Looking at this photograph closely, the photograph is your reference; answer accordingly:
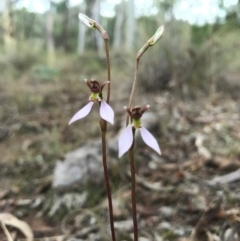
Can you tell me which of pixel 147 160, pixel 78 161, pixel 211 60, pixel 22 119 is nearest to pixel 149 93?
pixel 211 60

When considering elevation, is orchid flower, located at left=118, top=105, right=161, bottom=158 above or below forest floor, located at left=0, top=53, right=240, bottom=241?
above

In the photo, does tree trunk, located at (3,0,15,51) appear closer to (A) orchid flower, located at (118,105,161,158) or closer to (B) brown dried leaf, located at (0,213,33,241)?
(B) brown dried leaf, located at (0,213,33,241)

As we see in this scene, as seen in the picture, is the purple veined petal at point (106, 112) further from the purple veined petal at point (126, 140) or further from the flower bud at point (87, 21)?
the flower bud at point (87, 21)

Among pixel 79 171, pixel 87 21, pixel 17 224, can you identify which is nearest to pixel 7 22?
pixel 79 171

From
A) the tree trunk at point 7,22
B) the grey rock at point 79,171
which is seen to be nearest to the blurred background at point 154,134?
the grey rock at point 79,171

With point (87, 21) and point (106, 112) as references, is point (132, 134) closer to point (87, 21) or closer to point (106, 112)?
point (106, 112)

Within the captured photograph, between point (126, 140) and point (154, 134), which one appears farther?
point (154, 134)

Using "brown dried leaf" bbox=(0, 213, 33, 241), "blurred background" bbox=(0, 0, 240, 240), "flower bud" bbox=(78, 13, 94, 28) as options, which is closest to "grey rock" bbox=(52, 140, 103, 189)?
"blurred background" bbox=(0, 0, 240, 240)

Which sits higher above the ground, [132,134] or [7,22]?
[7,22]
